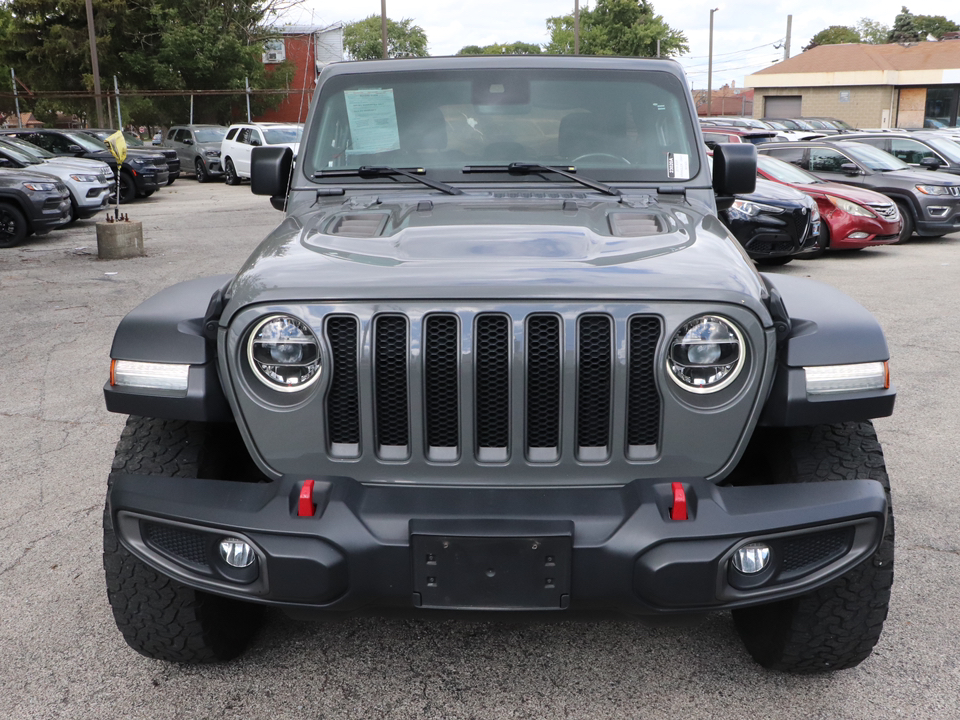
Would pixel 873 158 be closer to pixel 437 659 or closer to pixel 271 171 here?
pixel 271 171

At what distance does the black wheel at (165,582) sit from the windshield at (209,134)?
26766 mm

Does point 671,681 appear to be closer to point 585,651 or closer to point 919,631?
point 585,651

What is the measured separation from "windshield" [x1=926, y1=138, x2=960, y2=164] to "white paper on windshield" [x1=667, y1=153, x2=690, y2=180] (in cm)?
1571

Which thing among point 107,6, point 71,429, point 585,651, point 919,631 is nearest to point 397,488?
point 585,651

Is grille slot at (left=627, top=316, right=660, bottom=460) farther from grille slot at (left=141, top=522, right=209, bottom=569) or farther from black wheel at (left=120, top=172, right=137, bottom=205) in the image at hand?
black wheel at (left=120, top=172, right=137, bottom=205)

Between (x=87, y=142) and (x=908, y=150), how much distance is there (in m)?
17.0

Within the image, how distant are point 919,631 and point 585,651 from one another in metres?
1.15

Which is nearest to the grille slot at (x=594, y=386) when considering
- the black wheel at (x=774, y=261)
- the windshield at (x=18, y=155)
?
the black wheel at (x=774, y=261)

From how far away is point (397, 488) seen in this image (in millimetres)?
2381

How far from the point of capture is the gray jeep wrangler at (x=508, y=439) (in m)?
2.25

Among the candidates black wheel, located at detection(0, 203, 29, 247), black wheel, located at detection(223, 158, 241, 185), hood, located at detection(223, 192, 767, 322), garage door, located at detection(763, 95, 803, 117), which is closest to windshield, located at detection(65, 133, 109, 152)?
black wheel, located at detection(223, 158, 241, 185)

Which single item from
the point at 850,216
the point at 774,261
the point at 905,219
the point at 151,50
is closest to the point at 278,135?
the point at 774,261

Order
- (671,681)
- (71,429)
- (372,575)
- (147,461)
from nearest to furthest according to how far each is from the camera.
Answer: (372,575) < (147,461) < (671,681) < (71,429)

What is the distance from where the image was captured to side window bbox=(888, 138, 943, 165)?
1736 centimetres
